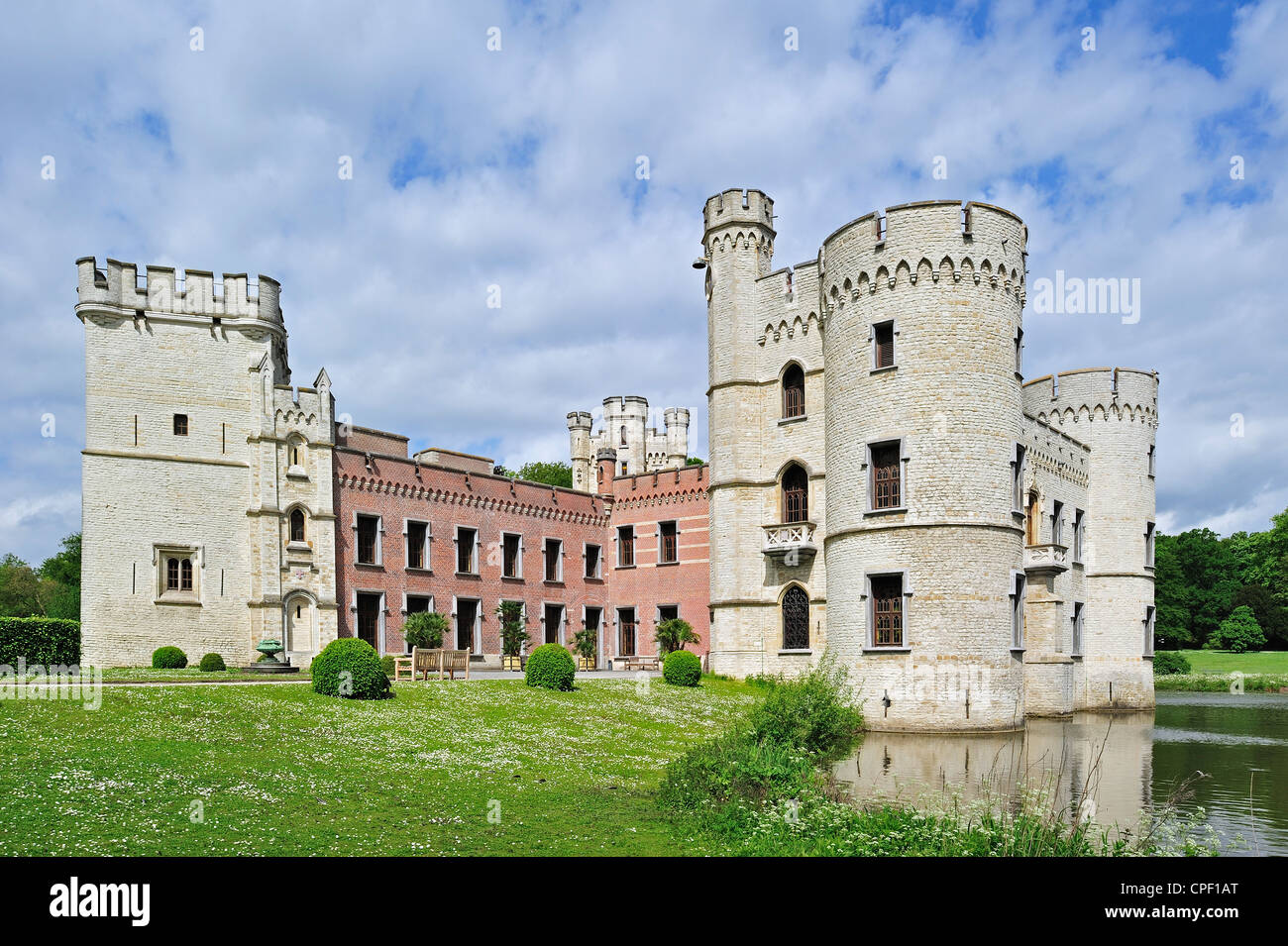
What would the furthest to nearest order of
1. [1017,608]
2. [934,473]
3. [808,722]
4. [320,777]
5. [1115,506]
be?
[1115,506], [1017,608], [934,473], [808,722], [320,777]

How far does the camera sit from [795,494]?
32.3 meters

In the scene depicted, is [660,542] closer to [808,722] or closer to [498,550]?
[498,550]

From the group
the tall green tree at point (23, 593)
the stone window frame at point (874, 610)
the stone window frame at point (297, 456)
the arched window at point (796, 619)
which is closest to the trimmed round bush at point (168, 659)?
the stone window frame at point (297, 456)

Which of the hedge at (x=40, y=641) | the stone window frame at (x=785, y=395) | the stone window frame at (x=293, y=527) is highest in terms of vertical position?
the stone window frame at (x=785, y=395)

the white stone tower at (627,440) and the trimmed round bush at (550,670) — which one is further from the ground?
the white stone tower at (627,440)

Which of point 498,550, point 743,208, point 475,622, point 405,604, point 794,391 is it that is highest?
point 743,208

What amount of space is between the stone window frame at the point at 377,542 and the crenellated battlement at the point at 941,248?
1951cm

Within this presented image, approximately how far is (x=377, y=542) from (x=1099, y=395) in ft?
90.7

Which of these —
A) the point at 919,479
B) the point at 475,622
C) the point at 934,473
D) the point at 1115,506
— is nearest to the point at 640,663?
the point at 475,622

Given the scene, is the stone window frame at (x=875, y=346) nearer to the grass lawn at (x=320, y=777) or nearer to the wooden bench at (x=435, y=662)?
the grass lawn at (x=320, y=777)

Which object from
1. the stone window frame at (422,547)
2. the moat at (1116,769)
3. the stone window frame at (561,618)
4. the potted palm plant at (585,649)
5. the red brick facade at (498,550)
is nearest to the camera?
the moat at (1116,769)

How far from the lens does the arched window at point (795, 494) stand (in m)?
32.1
